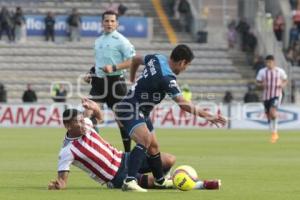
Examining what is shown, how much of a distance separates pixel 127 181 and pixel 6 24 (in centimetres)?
3342

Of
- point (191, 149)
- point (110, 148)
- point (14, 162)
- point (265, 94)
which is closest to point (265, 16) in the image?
point (265, 94)

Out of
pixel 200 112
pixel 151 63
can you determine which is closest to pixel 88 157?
pixel 151 63

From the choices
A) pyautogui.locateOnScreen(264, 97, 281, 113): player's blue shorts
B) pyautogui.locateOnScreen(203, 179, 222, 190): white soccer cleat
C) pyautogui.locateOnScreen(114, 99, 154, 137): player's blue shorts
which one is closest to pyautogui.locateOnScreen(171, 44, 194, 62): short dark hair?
pyautogui.locateOnScreen(114, 99, 154, 137): player's blue shorts

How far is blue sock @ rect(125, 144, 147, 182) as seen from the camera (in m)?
13.4

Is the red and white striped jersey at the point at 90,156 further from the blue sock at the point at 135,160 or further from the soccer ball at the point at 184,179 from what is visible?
the soccer ball at the point at 184,179

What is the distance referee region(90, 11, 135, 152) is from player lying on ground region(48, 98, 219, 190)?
172 inches

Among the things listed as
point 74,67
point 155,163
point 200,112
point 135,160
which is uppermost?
point 200,112

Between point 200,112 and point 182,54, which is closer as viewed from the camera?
point 200,112

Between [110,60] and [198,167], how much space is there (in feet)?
7.93

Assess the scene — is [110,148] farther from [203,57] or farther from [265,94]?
[203,57]

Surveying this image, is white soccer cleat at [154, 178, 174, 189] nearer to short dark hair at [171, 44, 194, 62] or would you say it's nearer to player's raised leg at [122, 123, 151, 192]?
player's raised leg at [122, 123, 151, 192]

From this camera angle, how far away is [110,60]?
18.4 metres

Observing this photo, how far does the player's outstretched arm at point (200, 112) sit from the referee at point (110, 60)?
4806 millimetres

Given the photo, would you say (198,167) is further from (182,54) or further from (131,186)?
(182,54)
